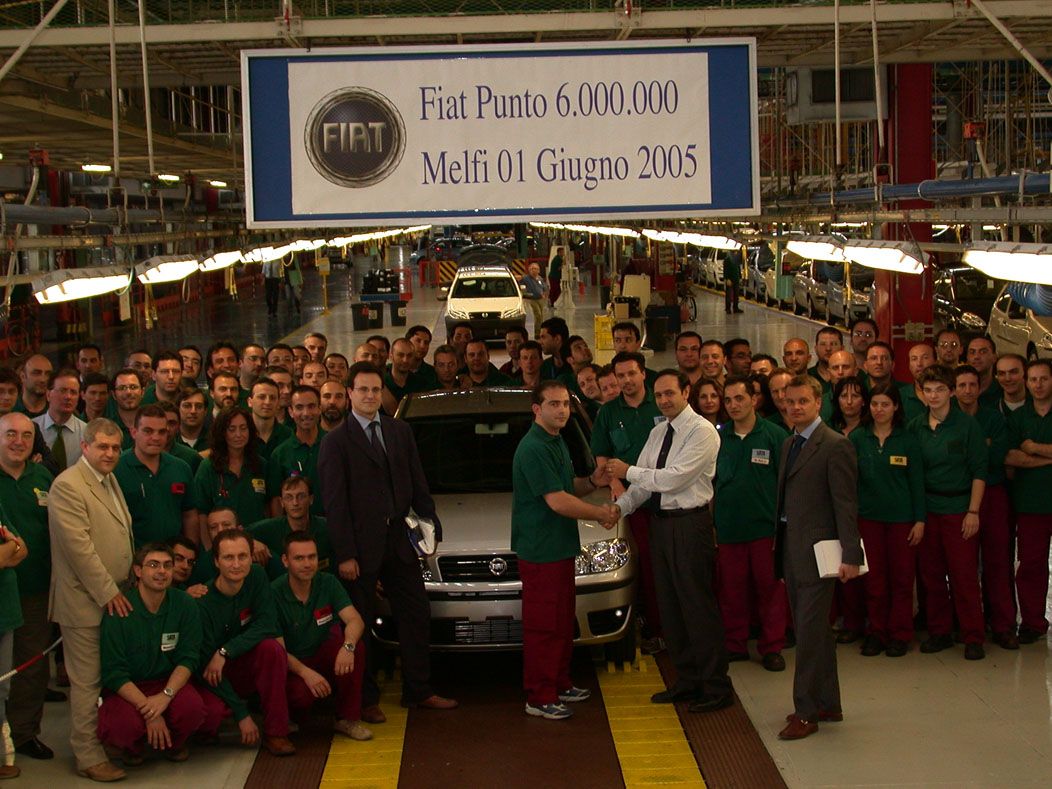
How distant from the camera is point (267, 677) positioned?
20.6 feet

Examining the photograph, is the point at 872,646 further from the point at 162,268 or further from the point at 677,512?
the point at 162,268

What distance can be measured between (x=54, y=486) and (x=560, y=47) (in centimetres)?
405

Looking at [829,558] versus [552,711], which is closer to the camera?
[829,558]

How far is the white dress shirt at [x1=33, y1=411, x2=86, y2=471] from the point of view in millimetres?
7906

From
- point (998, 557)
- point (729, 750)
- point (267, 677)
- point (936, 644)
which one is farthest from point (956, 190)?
point (267, 677)

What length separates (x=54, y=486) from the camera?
239 inches

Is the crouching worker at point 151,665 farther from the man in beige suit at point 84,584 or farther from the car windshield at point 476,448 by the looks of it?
the car windshield at point 476,448

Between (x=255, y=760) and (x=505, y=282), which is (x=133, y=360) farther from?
(x=505, y=282)

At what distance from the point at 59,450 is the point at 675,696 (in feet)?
13.1

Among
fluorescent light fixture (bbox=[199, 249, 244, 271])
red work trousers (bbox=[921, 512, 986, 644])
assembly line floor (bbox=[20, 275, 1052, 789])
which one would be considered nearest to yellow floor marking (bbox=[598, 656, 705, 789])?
assembly line floor (bbox=[20, 275, 1052, 789])

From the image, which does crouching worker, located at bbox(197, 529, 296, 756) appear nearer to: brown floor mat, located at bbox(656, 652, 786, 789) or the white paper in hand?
brown floor mat, located at bbox(656, 652, 786, 789)

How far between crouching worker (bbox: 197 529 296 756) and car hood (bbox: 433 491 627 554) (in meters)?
1.16

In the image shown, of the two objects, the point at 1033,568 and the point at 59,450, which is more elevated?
the point at 59,450

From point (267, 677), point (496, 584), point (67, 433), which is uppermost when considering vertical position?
point (67, 433)
